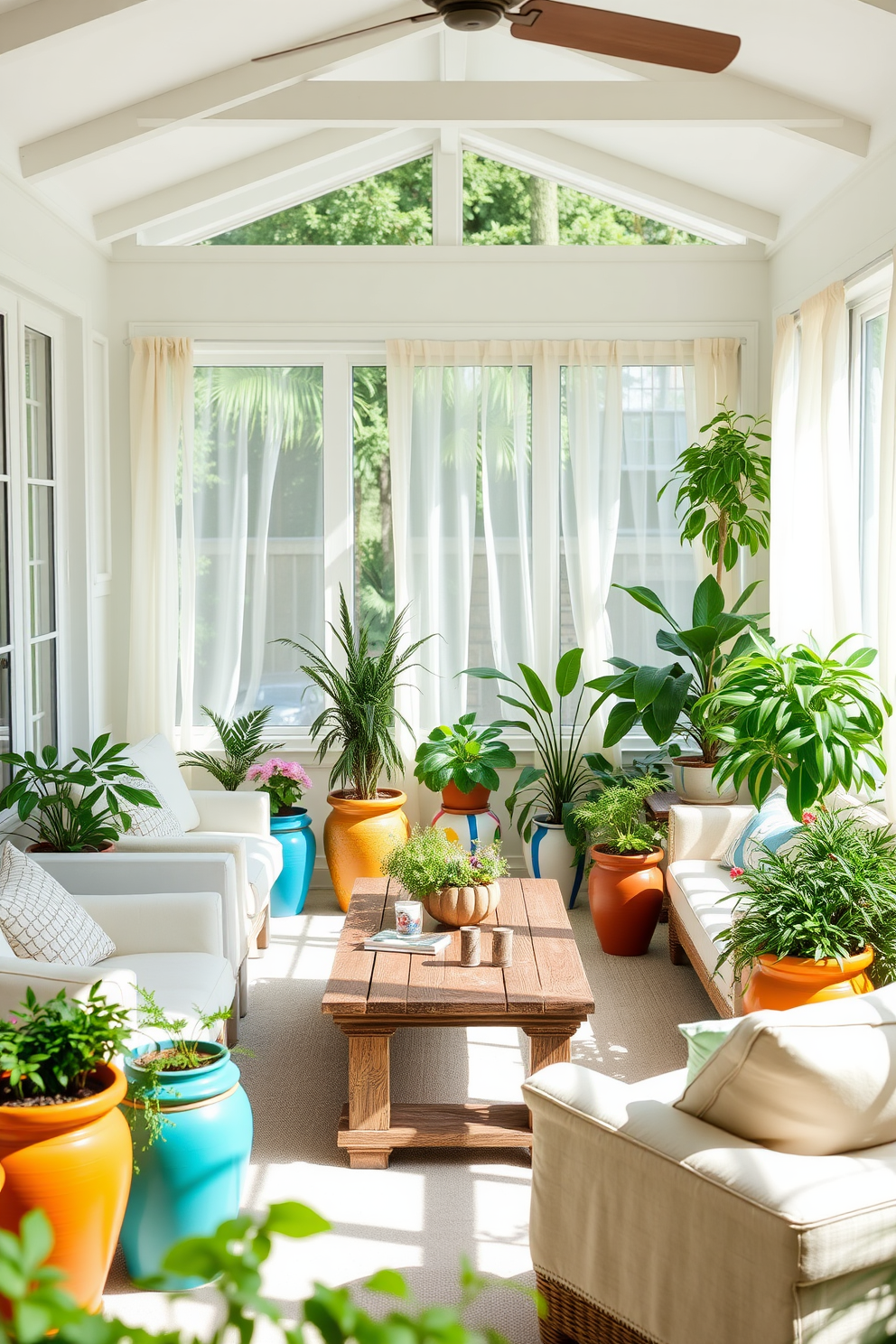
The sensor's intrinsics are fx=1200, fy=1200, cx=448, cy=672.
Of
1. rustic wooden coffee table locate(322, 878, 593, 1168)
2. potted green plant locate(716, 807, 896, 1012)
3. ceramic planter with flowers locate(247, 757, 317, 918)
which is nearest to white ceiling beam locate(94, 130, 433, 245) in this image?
ceramic planter with flowers locate(247, 757, 317, 918)

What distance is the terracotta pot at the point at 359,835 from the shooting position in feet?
17.0

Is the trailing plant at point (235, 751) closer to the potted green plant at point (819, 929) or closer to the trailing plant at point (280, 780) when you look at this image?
the trailing plant at point (280, 780)

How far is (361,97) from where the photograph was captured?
411 cm

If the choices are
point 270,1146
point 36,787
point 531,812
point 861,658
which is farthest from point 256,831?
point 861,658

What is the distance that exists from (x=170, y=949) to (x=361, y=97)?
9.49 feet

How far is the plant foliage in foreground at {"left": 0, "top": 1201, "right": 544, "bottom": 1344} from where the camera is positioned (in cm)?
56

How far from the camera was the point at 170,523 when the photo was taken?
5.54 m

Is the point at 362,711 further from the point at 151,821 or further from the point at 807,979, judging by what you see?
the point at 807,979

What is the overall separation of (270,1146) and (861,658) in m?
2.33

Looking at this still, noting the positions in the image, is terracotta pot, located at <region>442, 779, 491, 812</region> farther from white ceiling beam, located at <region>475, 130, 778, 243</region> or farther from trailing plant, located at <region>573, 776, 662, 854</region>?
white ceiling beam, located at <region>475, 130, 778, 243</region>

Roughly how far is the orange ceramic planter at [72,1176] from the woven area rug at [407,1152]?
0.24 meters

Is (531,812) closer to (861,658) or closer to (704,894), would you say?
(704,894)

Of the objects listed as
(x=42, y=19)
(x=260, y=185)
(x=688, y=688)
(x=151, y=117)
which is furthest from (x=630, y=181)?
(x=42, y=19)

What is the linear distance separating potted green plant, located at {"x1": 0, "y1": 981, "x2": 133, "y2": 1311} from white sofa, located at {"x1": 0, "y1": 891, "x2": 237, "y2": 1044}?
1.45 ft
